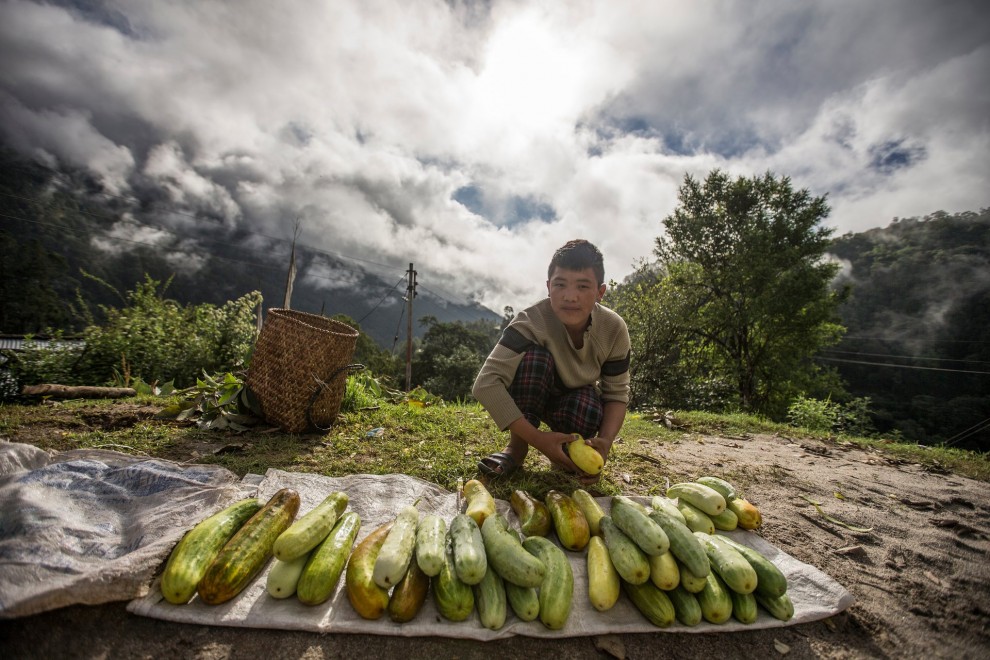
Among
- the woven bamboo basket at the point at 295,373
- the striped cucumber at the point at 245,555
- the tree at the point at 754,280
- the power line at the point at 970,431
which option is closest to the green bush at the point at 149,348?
the woven bamboo basket at the point at 295,373

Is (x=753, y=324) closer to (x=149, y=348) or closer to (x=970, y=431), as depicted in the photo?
(x=149, y=348)

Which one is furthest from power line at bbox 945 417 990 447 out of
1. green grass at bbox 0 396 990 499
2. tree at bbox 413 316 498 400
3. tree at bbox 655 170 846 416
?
tree at bbox 413 316 498 400

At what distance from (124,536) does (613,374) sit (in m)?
3.66

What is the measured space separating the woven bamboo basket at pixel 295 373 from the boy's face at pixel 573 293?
2.78 m

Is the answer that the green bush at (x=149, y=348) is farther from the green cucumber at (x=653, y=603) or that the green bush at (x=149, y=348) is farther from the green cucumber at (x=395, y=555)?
the green cucumber at (x=653, y=603)

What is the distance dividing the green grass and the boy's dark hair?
194 cm

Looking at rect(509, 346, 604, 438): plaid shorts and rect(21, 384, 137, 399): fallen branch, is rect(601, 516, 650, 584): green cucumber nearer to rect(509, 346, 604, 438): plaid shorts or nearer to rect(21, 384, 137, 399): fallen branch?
rect(509, 346, 604, 438): plaid shorts

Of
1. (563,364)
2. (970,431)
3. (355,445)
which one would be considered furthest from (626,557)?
(970,431)

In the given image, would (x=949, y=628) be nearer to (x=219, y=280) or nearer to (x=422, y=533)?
(x=422, y=533)

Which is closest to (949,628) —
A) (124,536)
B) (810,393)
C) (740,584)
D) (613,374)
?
(740,584)

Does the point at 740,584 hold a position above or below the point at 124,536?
above

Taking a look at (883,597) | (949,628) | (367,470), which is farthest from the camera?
(367,470)

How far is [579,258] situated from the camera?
330 cm

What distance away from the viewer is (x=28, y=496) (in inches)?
82.2
